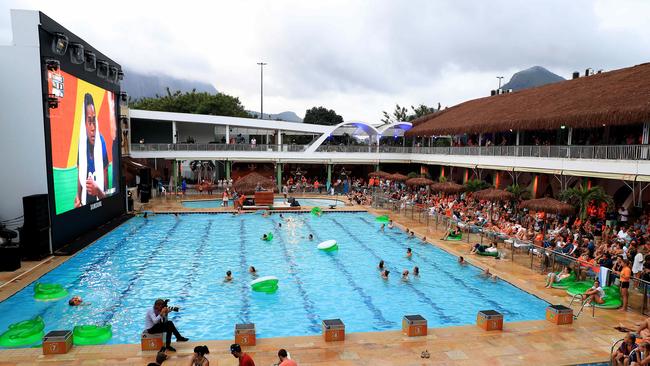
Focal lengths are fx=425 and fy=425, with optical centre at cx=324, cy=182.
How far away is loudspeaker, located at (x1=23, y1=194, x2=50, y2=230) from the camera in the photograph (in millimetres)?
12633

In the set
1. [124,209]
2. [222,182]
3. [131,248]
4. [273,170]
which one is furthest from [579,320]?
[273,170]

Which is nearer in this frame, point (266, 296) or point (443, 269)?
point (266, 296)

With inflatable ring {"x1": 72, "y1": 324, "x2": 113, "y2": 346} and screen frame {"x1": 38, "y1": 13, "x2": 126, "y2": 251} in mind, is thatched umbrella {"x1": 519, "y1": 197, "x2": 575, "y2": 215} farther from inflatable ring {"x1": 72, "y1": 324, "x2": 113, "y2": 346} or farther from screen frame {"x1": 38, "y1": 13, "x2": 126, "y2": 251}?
screen frame {"x1": 38, "y1": 13, "x2": 126, "y2": 251}

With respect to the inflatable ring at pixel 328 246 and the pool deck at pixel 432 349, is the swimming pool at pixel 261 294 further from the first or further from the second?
the pool deck at pixel 432 349

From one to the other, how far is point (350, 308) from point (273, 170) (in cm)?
2602

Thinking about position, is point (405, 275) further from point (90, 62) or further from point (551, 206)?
point (90, 62)

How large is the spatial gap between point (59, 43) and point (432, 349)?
14.3 metres

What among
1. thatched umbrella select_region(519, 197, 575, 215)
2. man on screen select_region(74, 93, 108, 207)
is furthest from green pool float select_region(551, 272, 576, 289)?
man on screen select_region(74, 93, 108, 207)

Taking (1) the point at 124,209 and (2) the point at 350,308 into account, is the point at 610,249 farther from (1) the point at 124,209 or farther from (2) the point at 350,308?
(1) the point at 124,209

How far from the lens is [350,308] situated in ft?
35.6

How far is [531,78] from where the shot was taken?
181 meters

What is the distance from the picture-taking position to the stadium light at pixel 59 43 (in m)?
13.6

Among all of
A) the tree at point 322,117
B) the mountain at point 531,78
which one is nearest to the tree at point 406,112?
the tree at point 322,117

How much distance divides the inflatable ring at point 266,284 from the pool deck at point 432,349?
11.2 feet
